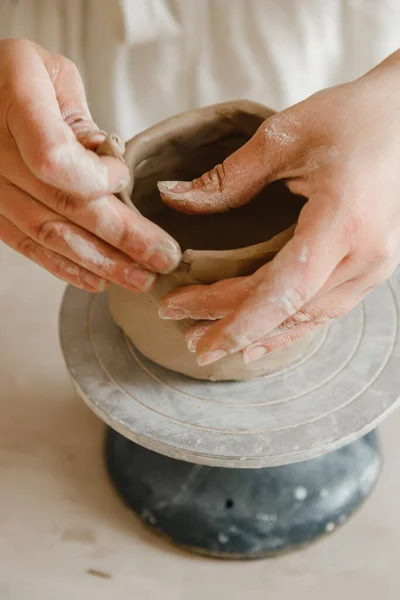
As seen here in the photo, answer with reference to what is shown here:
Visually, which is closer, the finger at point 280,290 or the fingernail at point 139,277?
the finger at point 280,290

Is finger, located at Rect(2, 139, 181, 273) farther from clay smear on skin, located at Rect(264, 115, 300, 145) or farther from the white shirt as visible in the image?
the white shirt

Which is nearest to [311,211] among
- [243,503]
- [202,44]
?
[243,503]

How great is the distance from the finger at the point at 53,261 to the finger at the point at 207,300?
14cm

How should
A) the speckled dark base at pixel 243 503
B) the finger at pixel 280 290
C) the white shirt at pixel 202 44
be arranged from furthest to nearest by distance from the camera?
the white shirt at pixel 202 44, the speckled dark base at pixel 243 503, the finger at pixel 280 290

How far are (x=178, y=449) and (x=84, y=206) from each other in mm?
387

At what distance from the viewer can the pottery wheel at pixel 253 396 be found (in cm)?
98

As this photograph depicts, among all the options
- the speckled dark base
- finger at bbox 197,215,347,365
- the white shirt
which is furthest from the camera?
the white shirt

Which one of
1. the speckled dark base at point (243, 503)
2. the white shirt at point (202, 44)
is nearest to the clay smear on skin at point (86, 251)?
the speckled dark base at point (243, 503)

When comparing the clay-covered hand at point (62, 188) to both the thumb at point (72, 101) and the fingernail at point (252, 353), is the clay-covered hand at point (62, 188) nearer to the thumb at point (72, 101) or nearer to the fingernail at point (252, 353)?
the thumb at point (72, 101)

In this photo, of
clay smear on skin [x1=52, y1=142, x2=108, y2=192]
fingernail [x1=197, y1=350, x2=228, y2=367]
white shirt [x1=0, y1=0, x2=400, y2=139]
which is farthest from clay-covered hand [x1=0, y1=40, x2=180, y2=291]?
white shirt [x1=0, y1=0, x2=400, y2=139]

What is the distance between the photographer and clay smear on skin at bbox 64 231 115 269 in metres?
0.89

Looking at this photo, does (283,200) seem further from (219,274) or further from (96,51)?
(96,51)

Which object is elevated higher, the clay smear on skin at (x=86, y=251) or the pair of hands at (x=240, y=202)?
the pair of hands at (x=240, y=202)

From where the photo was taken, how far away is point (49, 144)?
0.81 meters
